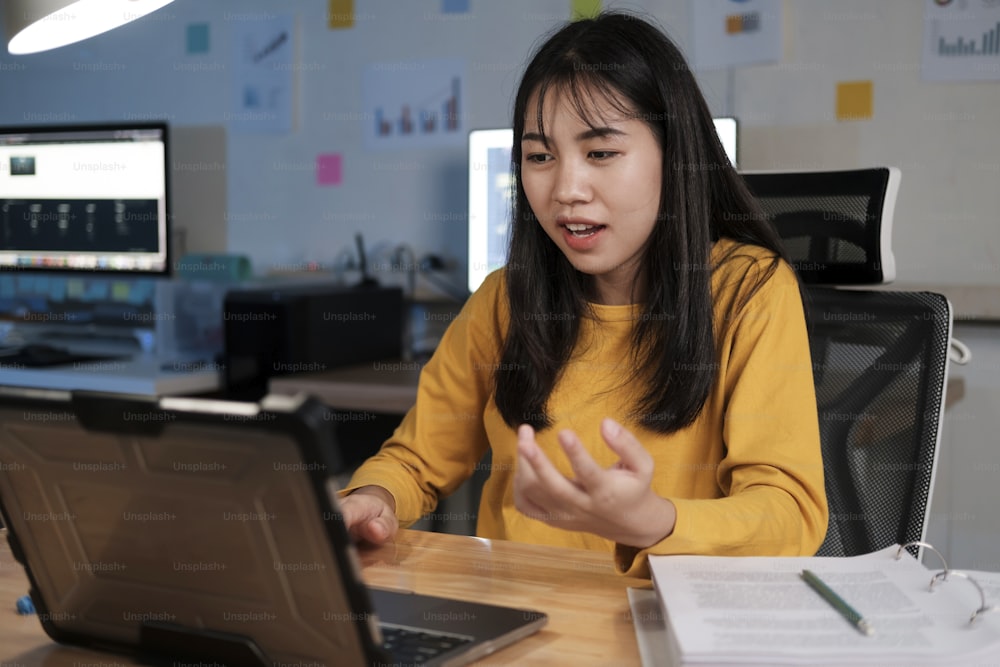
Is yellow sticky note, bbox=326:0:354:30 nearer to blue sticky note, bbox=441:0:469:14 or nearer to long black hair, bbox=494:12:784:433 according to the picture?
blue sticky note, bbox=441:0:469:14

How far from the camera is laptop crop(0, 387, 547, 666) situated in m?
0.54

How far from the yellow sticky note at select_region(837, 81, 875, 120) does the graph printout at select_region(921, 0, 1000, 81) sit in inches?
4.5

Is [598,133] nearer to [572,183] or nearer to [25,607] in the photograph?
[572,183]

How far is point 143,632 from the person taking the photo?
0.64m

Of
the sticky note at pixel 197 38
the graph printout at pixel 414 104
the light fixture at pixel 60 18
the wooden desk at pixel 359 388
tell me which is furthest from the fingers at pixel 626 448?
the sticky note at pixel 197 38

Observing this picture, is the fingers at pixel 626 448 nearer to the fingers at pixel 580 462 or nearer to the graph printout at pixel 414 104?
the fingers at pixel 580 462

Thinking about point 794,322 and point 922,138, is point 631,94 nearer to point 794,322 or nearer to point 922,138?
point 794,322

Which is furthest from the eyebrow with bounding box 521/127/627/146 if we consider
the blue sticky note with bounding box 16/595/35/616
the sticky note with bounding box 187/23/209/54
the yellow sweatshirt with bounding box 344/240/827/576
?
the sticky note with bounding box 187/23/209/54

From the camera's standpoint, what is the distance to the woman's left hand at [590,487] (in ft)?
2.29

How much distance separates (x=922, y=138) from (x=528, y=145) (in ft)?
4.27

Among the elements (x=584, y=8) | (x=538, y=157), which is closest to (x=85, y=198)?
(x=584, y=8)

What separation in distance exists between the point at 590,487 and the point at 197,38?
8.06 ft

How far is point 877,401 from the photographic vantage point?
1236mm

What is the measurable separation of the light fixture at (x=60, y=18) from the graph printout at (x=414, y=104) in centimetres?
144
